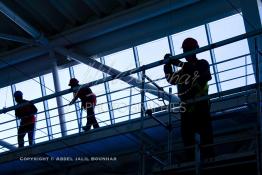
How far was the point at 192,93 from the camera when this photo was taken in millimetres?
8305

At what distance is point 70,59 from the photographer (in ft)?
55.5

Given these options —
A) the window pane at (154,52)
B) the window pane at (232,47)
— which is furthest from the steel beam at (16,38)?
the window pane at (232,47)

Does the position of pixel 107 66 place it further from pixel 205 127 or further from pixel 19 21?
pixel 205 127

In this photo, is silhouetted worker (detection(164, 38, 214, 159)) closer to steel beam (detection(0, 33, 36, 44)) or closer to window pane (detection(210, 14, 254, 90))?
window pane (detection(210, 14, 254, 90))

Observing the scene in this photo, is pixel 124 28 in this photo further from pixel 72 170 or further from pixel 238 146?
pixel 238 146

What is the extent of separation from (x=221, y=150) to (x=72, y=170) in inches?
127

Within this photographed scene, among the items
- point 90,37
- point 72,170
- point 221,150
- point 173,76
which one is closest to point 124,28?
point 90,37

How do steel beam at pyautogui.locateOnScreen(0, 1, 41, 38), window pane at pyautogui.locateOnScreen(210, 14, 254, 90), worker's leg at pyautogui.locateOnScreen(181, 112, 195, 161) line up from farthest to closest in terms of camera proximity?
window pane at pyautogui.locateOnScreen(210, 14, 254, 90) → steel beam at pyautogui.locateOnScreen(0, 1, 41, 38) → worker's leg at pyautogui.locateOnScreen(181, 112, 195, 161)

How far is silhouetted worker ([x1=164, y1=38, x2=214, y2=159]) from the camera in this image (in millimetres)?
7988

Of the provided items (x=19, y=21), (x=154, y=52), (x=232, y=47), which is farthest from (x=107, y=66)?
(x=232, y=47)

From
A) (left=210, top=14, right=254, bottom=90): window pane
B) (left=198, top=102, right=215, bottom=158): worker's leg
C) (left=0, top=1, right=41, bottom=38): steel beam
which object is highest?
(left=0, top=1, right=41, bottom=38): steel beam

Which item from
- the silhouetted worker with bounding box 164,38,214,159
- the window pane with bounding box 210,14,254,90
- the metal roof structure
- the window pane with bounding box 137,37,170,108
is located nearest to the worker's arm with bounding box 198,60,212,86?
the silhouetted worker with bounding box 164,38,214,159

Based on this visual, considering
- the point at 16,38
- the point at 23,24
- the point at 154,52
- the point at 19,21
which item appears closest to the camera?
the point at 19,21

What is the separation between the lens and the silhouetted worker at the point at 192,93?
799 centimetres
